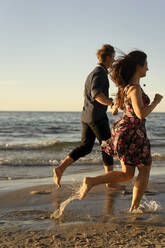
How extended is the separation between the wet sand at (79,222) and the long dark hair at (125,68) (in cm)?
113

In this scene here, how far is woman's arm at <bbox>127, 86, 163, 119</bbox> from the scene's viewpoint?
293 centimetres

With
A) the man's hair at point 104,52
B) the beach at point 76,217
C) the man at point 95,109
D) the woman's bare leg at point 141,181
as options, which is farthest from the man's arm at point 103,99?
the beach at point 76,217

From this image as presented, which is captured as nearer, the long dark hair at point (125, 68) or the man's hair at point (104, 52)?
the long dark hair at point (125, 68)

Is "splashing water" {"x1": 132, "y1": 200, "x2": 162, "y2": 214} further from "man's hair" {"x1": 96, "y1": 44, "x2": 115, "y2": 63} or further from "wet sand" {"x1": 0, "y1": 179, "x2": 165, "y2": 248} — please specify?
"man's hair" {"x1": 96, "y1": 44, "x2": 115, "y2": 63}

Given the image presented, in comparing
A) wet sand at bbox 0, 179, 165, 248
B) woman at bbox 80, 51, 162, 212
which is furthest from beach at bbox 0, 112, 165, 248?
woman at bbox 80, 51, 162, 212

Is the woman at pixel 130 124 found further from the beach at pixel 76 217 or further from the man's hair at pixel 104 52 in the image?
the man's hair at pixel 104 52

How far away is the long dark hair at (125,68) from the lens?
317cm

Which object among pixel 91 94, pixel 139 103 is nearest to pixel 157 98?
pixel 139 103

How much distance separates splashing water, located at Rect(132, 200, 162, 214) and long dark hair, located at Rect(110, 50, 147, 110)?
3.66ft

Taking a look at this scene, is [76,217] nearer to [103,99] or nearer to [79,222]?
[79,222]

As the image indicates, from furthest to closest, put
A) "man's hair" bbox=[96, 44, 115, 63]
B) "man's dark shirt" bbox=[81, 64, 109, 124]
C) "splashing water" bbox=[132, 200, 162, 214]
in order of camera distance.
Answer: "man's hair" bbox=[96, 44, 115, 63], "man's dark shirt" bbox=[81, 64, 109, 124], "splashing water" bbox=[132, 200, 162, 214]

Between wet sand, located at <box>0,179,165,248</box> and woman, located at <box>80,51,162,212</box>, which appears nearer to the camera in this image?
wet sand, located at <box>0,179,165,248</box>

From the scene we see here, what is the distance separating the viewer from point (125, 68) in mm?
3170

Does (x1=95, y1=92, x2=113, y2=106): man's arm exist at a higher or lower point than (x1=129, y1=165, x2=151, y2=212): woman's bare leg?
higher
